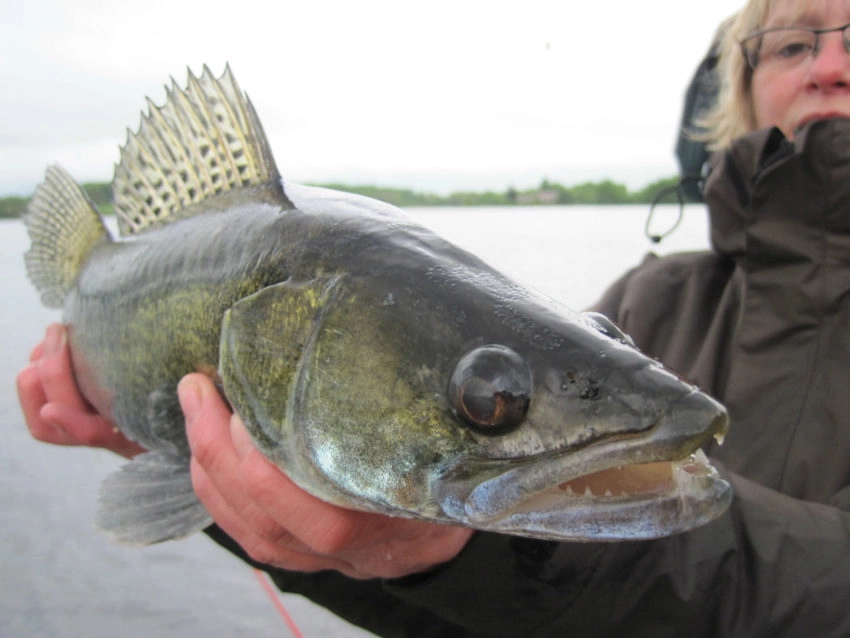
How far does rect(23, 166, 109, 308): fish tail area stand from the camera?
326cm

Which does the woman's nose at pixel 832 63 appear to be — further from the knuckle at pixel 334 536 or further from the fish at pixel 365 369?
the knuckle at pixel 334 536

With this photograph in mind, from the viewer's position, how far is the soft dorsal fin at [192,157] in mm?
2176

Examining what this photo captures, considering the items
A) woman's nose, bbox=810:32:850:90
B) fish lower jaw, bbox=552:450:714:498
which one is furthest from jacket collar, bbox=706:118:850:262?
fish lower jaw, bbox=552:450:714:498

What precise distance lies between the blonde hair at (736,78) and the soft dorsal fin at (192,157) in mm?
2520

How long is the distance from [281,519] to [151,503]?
727 millimetres

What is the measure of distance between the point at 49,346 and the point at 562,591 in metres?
2.56

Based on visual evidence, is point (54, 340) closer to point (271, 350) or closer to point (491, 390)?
point (271, 350)

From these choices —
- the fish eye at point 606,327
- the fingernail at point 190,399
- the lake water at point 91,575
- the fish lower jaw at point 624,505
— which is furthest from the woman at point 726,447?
the lake water at point 91,575

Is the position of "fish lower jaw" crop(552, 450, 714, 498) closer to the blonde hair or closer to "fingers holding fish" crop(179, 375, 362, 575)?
"fingers holding fish" crop(179, 375, 362, 575)

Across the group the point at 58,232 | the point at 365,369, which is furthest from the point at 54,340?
the point at 365,369

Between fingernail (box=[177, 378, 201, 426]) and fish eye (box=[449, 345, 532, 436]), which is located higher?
fish eye (box=[449, 345, 532, 436])

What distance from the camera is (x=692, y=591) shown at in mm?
1836

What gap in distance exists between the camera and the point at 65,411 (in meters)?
2.99

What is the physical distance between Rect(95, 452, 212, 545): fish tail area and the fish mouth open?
45.1 inches
